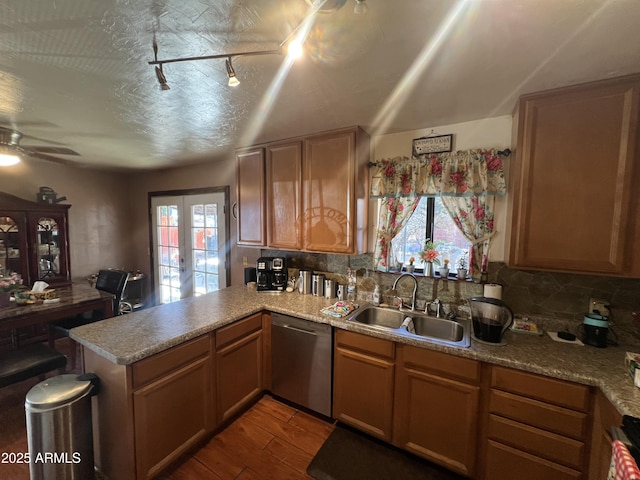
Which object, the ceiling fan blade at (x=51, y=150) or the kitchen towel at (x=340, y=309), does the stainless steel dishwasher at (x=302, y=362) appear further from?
the ceiling fan blade at (x=51, y=150)

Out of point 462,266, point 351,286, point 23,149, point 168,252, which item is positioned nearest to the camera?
point 462,266

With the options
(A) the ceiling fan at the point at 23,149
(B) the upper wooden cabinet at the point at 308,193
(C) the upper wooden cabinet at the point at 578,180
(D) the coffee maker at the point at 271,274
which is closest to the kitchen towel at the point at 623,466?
(C) the upper wooden cabinet at the point at 578,180

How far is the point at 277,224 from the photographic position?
99.1 inches

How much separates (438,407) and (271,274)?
1.76 metres

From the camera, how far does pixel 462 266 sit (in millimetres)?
2010

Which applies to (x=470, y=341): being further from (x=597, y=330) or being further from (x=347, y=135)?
(x=347, y=135)

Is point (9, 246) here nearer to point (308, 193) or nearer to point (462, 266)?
point (308, 193)

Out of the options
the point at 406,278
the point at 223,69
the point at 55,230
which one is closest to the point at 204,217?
the point at 55,230

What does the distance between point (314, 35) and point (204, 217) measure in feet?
9.68

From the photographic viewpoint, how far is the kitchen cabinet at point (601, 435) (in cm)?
111

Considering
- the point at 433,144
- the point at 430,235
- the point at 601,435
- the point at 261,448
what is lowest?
the point at 261,448

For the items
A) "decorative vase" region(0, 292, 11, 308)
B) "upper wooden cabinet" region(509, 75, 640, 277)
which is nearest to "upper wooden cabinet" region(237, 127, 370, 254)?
"upper wooden cabinet" region(509, 75, 640, 277)

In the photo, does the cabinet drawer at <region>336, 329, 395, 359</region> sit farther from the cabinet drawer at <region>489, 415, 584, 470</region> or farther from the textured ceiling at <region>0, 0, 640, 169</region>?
the textured ceiling at <region>0, 0, 640, 169</region>

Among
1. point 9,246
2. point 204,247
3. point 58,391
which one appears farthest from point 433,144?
point 9,246
